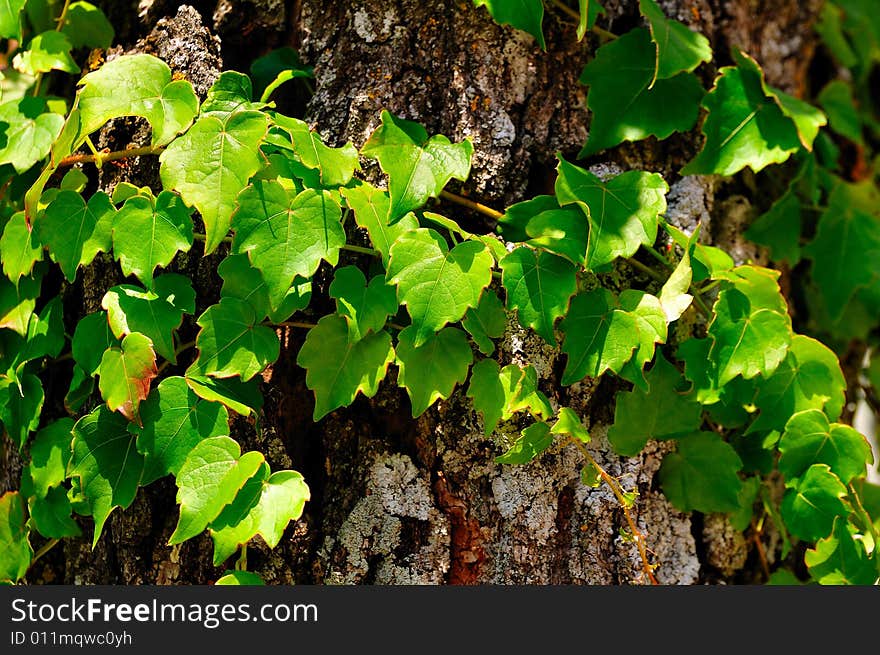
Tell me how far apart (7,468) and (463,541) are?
732 mm

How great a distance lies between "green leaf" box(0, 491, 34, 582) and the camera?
1172 mm

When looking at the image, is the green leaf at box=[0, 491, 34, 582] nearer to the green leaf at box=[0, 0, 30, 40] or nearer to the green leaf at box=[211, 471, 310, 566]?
the green leaf at box=[211, 471, 310, 566]

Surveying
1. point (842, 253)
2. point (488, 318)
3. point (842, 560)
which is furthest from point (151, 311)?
point (842, 253)

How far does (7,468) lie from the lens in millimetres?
1297

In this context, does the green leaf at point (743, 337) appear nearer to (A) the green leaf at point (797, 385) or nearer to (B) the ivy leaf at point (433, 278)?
(A) the green leaf at point (797, 385)

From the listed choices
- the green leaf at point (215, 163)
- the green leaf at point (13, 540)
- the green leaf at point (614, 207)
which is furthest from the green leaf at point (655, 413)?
the green leaf at point (13, 540)

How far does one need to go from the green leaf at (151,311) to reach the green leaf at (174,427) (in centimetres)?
5

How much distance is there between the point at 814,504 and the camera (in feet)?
3.81

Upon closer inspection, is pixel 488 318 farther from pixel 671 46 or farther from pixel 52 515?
pixel 52 515

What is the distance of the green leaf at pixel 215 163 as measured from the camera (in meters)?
0.94

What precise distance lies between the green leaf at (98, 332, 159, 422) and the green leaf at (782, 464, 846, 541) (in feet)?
2.89

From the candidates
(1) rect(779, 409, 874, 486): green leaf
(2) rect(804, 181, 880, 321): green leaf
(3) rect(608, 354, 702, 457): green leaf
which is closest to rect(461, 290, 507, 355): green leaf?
(3) rect(608, 354, 702, 457): green leaf

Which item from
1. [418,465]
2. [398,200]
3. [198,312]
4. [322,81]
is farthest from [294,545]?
[322,81]

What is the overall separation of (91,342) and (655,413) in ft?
2.51
